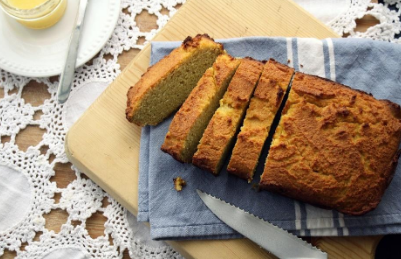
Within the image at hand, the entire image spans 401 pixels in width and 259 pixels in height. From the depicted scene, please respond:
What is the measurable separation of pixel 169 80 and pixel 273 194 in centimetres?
94

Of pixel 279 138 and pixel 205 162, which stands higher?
pixel 279 138

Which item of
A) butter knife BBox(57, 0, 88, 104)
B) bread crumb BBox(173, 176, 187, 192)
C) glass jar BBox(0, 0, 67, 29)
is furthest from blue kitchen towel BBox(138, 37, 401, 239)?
glass jar BBox(0, 0, 67, 29)

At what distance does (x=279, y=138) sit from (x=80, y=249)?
149cm

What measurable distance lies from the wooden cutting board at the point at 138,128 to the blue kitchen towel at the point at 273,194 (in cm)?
8

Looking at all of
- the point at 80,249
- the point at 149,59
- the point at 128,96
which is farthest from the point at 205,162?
the point at 80,249

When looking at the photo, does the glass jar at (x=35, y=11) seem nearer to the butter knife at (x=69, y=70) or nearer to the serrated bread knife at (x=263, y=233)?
the butter knife at (x=69, y=70)

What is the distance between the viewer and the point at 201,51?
2594 mm

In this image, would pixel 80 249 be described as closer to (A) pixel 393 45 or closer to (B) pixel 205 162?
(B) pixel 205 162

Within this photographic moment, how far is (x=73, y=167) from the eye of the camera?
2.88 metres

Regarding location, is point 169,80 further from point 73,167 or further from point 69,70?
point 73,167

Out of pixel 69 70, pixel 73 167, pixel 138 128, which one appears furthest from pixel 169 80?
pixel 73 167

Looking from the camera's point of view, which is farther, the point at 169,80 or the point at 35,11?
the point at 35,11

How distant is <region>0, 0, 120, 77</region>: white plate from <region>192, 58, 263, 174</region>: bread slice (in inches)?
42.4

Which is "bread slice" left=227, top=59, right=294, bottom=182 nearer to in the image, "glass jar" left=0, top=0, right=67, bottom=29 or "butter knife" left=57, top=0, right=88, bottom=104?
"butter knife" left=57, top=0, right=88, bottom=104
